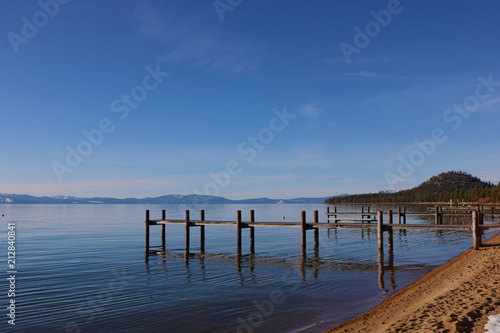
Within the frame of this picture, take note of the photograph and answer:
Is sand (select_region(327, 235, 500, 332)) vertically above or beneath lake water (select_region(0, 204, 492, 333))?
above

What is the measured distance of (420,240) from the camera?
3525 centimetres

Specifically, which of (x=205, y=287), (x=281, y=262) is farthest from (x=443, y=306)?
(x=281, y=262)

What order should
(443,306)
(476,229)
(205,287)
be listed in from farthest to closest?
1. (476,229)
2. (205,287)
3. (443,306)

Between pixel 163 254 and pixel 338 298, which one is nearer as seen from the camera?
pixel 338 298

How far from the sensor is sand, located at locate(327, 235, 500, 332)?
9234 mm

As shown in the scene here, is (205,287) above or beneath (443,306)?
beneath

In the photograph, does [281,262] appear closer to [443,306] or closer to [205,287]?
[205,287]

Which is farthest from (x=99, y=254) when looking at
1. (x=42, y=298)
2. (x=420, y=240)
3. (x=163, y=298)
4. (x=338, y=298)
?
(x=420, y=240)

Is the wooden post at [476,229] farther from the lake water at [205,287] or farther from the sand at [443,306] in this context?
the sand at [443,306]

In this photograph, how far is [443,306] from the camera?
10953 mm

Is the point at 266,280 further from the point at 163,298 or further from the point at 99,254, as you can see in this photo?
the point at 99,254

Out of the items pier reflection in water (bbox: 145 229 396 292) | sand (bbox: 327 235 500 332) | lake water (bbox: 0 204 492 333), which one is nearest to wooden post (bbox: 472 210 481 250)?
lake water (bbox: 0 204 492 333)

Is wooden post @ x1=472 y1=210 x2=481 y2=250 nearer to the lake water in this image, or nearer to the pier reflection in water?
the lake water

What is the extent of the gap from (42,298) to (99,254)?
541 inches
